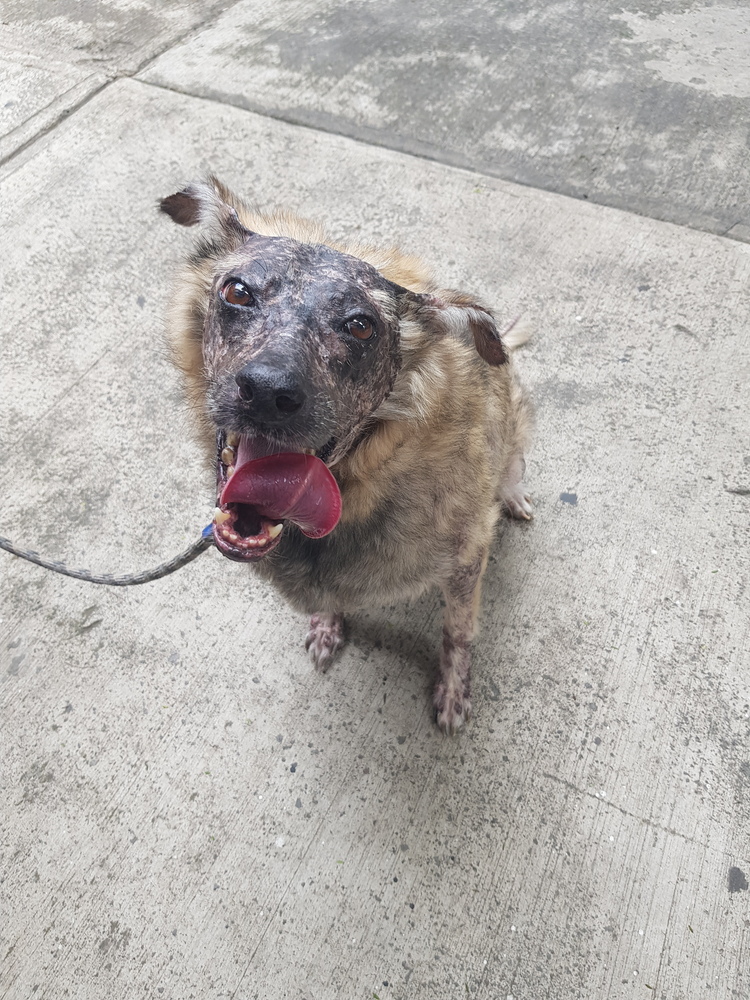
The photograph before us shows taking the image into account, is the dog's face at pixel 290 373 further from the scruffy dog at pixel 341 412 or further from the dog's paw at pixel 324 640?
the dog's paw at pixel 324 640

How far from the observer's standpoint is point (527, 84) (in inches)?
173

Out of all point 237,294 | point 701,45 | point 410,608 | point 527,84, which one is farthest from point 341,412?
point 701,45

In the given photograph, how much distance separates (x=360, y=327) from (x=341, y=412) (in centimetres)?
22

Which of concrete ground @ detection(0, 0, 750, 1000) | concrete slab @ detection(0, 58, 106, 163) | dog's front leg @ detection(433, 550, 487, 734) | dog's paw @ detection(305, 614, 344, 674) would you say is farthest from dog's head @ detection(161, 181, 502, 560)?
concrete slab @ detection(0, 58, 106, 163)

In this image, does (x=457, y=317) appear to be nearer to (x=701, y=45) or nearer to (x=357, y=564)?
(x=357, y=564)

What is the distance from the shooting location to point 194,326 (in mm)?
1914

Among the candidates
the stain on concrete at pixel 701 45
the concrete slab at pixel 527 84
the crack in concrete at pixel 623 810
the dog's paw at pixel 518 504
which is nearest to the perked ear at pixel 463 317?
the dog's paw at pixel 518 504

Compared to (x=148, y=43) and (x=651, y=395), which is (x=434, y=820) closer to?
(x=651, y=395)

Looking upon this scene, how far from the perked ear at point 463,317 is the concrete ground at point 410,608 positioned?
1124 millimetres

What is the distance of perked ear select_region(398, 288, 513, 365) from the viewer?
1.81 metres

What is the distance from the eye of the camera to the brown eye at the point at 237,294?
5.45 ft

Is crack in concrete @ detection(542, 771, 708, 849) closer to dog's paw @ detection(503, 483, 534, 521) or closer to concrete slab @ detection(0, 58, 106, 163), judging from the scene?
dog's paw @ detection(503, 483, 534, 521)

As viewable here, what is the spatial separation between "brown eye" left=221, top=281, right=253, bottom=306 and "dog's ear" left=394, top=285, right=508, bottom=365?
0.39 metres

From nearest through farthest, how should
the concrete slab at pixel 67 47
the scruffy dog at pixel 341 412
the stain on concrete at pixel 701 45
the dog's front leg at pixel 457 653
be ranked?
the scruffy dog at pixel 341 412, the dog's front leg at pixel 457 653, the stain on concrete at pixel 701 45, the concrete slab at pixel 67 47
